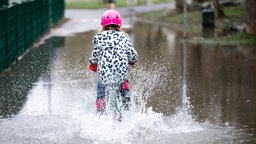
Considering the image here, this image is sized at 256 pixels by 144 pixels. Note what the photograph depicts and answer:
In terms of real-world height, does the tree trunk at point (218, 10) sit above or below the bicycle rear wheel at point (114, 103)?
above

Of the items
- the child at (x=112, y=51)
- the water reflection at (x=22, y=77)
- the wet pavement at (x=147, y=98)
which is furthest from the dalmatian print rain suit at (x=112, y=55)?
the water reflection at (x=22, y=77)

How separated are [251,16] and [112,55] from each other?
1134 centimetres

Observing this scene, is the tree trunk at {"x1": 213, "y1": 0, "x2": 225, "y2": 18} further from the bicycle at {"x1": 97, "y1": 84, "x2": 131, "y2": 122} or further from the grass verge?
the bicycle at {"x1": 97, "y1": 84, "x2": 131, "y2": 122}

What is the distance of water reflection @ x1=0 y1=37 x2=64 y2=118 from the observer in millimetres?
9648

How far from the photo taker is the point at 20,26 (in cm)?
1555

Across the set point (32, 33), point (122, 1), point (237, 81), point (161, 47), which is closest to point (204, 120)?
point (237, 81)

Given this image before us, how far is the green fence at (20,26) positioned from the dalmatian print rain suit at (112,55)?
5.48m

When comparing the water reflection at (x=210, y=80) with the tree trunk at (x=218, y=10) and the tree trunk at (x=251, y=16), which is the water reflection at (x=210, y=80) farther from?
the tree trunk at (x=218, y=10)

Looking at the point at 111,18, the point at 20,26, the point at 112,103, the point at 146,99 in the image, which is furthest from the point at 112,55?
the point at 20,26

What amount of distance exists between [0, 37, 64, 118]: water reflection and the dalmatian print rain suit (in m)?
2.05

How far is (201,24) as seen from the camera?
24.3m

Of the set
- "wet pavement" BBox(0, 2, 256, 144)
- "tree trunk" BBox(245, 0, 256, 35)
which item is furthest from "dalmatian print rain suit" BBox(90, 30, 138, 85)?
"tree trunk" BBox(245, 0, 256, 35)

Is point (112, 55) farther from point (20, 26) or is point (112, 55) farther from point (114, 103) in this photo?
point (20, 26)

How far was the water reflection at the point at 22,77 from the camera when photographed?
31.7 feet
